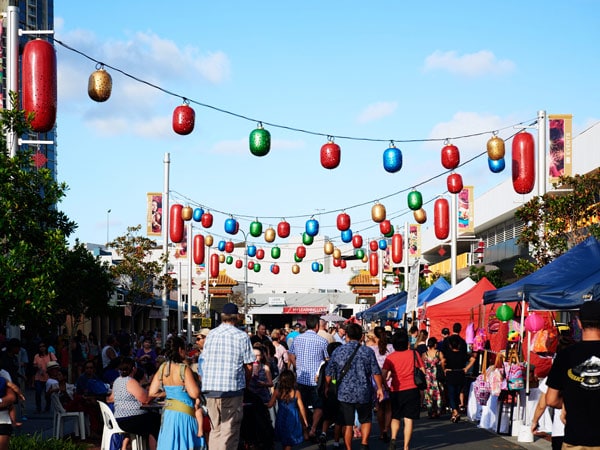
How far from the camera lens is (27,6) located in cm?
8050

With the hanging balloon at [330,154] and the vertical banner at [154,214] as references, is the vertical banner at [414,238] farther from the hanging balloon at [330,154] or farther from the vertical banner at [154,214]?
the hanging balloon at [330,154]

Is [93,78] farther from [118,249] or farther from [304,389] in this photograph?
[118,249]

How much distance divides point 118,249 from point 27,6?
41950 millimetres

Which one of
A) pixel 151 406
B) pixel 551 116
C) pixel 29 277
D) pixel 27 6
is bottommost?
pixel 151 406

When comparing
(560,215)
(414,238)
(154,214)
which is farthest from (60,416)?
(414,238)

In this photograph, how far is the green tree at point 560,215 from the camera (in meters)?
22.9

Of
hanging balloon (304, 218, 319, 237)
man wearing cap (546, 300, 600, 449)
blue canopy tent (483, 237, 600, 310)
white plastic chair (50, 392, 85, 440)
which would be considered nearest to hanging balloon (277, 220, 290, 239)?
hanging balloon (304, 218, 319, 237)

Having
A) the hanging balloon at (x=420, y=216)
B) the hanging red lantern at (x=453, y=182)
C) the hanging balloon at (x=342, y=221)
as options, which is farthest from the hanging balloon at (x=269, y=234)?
the hanging red lantern at (x=453, y=182)

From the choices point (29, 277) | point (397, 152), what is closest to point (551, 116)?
point (397, 152)

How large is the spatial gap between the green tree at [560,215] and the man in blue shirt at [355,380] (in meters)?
11.0

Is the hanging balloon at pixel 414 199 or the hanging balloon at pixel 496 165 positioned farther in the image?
the hanging balloon at pixel 414 199

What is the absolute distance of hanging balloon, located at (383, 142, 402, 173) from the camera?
21.5 metres

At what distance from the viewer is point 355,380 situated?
12906 mm

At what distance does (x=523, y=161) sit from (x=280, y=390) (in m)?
9.36
